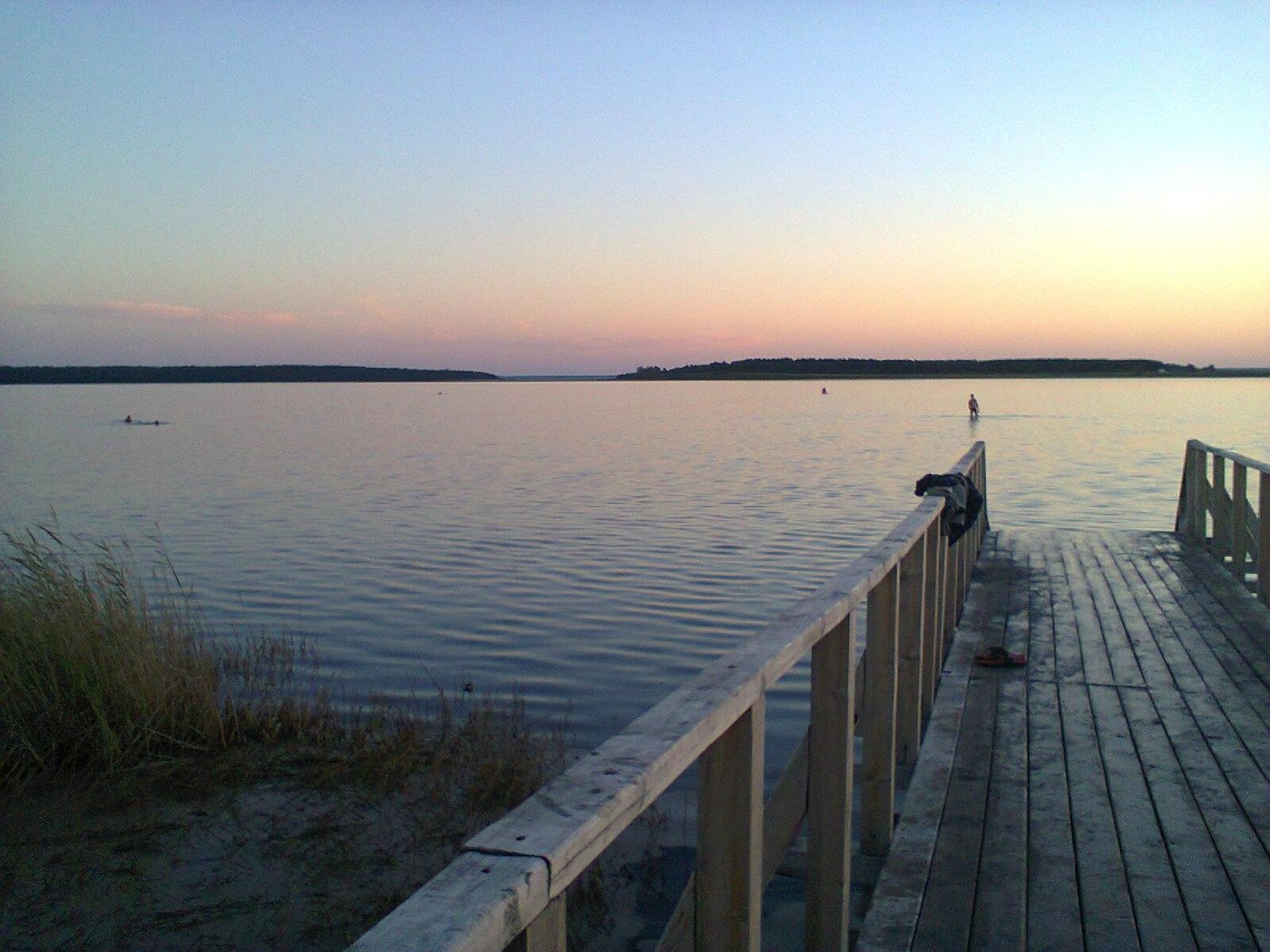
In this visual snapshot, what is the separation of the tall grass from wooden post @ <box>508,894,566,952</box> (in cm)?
439

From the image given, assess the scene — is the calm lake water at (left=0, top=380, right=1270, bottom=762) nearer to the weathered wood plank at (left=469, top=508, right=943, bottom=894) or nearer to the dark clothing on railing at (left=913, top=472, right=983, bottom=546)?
the dark clothing on railing at (left=913, top=472, right=983, bottom=546)

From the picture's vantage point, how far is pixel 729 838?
79.4 inches

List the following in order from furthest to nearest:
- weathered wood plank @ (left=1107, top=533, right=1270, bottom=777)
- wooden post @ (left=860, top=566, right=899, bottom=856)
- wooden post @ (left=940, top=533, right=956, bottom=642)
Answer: wooden post @ (left=940, top=533, right=956, bottom=642)
weathered wood plank @ (left=1107, top=533, right=1270, bottom=777)
wooden post @ (left=860, top=566, right=899, bottom=856)

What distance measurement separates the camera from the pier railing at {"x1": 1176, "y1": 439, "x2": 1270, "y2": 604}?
7.27m

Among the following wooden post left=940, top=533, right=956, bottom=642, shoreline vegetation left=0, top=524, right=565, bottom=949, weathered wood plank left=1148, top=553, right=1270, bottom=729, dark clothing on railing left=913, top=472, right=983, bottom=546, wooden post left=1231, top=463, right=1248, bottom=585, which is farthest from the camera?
wooden post left=1231, top=463, right=1248, bottom=585

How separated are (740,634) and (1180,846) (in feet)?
19.1

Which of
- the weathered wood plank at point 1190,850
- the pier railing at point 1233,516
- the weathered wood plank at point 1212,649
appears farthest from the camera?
the pier railing at point 1233,516

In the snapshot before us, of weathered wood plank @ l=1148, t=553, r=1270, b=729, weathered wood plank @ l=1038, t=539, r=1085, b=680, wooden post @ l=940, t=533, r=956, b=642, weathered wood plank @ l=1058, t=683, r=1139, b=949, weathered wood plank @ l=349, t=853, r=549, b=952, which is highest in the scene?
→ weathered wood plank @ l=349, t=853, r=549, b=952

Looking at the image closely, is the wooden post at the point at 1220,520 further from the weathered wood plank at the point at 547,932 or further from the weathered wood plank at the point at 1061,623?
the weathered wood plank at the point at 547,932

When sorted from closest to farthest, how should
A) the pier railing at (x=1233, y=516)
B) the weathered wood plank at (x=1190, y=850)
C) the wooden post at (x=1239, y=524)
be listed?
the weathered wood plank at (x=1190, y=850)
the pier railing at (x=1233, y=516)
the wooden post at (x=1239, y=524)

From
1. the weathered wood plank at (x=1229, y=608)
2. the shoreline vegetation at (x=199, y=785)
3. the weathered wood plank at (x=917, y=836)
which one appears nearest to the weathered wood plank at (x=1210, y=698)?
the weathered wood plank at (x=1229, y=608)

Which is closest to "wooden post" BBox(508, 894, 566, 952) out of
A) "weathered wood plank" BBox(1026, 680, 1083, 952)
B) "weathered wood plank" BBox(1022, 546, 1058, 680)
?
"weathered wood plank" BBox(1026, 680, 1083, 952)

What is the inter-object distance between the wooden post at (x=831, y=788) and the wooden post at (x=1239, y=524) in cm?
675

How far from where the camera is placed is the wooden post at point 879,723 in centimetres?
349
